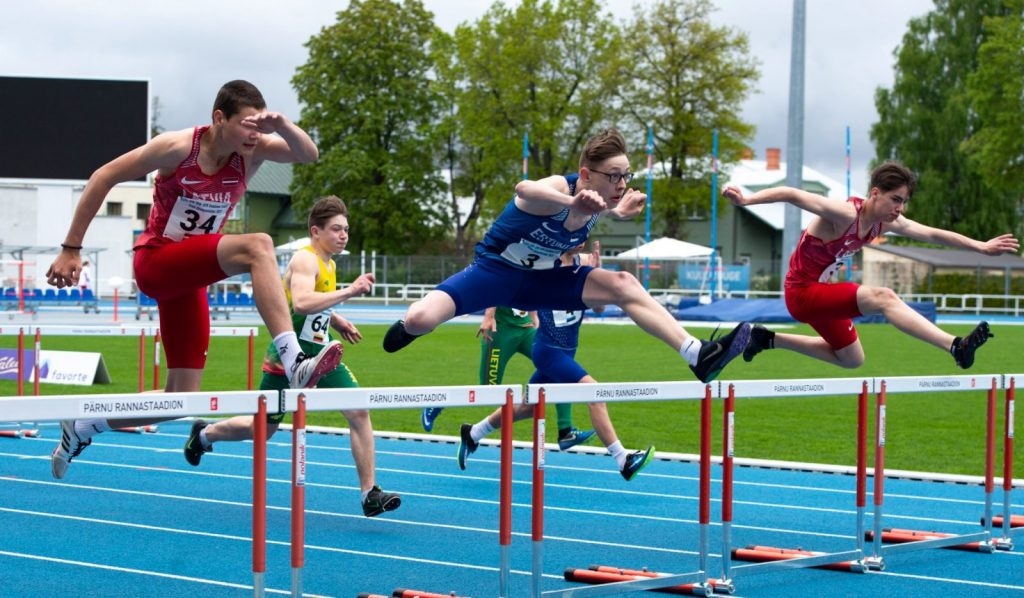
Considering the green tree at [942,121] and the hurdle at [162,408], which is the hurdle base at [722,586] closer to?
the hurdle at [162,408]

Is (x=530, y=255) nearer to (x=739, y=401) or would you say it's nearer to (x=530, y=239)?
(x=530, y=239)

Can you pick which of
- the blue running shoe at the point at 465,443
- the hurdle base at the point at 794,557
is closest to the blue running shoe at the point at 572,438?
the blue running shoe at the point at 465,443

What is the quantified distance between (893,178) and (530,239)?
7.58 feet

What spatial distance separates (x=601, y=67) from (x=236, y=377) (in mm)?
39293

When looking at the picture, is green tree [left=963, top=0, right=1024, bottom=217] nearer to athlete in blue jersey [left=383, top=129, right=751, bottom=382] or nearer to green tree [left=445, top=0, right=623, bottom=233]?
green tree [left=445, top=0, right=623, bottom=233]

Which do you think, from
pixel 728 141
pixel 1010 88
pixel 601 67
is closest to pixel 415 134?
pixel 601 67

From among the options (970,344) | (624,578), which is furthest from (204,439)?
(970,344)

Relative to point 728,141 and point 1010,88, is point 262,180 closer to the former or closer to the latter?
point 728,141

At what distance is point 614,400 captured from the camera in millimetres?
5664

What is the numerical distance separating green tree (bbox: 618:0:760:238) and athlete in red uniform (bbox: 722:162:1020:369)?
4548 cm

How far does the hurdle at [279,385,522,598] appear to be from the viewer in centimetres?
474

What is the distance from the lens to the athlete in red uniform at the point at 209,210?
5.38 metres

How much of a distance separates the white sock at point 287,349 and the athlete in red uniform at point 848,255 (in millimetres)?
2822

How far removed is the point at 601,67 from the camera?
54625mm
